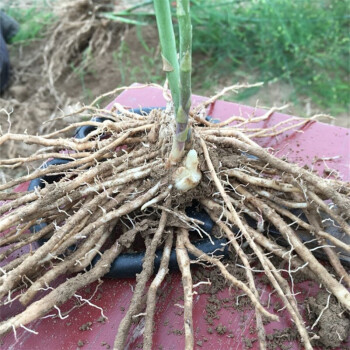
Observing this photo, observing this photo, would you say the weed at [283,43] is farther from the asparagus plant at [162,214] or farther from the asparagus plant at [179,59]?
the asparagus plant at [179,59]

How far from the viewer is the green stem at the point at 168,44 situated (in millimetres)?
788

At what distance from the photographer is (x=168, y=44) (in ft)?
2.76

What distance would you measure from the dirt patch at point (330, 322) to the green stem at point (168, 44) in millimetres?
520

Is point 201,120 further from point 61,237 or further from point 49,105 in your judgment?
point 49,105

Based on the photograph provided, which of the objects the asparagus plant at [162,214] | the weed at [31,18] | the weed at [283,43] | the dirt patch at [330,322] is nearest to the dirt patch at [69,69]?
the weed at [31,18]

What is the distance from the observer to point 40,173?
109cm

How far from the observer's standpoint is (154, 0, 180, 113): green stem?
31.0 inches

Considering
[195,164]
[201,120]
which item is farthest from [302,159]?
[195,164]

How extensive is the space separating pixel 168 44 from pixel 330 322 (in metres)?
0.64

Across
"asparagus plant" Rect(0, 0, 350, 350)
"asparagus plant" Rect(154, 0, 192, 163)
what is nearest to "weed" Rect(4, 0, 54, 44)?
"asparagus plant" Rect(0, 0, 350, 350)

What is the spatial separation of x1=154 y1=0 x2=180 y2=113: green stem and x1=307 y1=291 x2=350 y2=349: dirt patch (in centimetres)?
52

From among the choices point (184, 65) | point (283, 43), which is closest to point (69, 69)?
point (283, 43)

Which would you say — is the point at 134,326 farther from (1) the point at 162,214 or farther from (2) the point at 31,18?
(2) the point at 31,18

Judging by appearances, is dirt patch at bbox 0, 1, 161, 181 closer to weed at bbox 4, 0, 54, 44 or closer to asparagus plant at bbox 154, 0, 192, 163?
weed at bbox 4, 0, 54, 44
